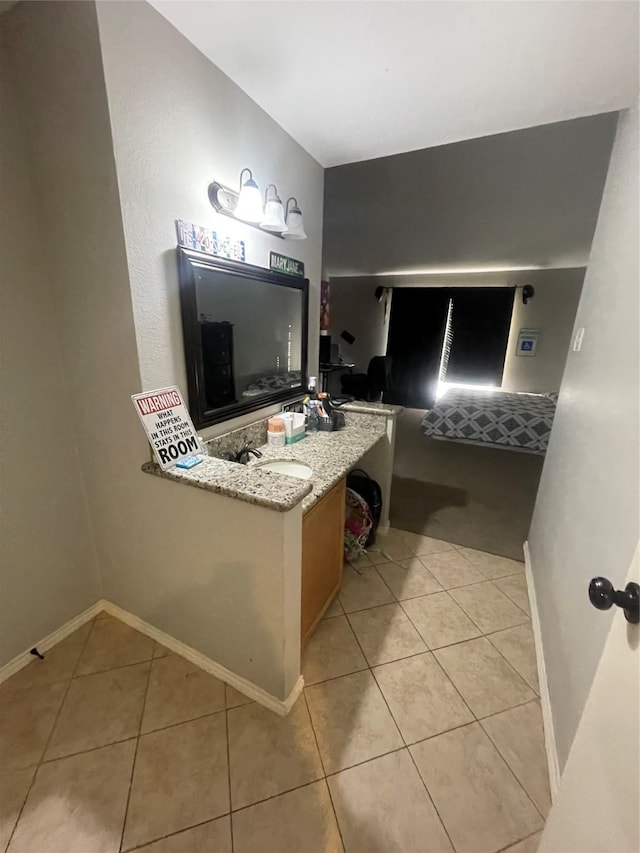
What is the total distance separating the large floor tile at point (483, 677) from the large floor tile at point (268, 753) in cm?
64

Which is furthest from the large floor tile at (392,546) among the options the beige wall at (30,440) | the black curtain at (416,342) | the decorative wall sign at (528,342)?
the decorative wall sign at (528,342)

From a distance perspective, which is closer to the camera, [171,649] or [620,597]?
[620,597]

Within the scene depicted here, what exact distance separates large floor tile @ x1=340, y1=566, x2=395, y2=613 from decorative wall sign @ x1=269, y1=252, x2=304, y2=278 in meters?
1.72

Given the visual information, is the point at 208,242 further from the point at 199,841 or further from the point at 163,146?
the point at 199,841

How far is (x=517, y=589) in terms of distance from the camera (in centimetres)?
192

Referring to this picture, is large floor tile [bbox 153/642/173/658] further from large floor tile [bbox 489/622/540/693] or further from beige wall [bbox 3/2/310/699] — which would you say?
large floor tile [bbox 489/622/540/693]

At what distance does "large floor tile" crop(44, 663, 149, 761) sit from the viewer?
1188mm

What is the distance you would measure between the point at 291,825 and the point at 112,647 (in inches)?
39.5

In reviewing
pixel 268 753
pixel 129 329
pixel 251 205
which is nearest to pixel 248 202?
pixel 251 205

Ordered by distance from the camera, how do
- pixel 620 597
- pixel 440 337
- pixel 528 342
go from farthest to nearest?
pixel 440 337 < pixel 528 342 < pixel 620 597

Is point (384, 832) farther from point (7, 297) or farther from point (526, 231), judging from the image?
point (526, 231)

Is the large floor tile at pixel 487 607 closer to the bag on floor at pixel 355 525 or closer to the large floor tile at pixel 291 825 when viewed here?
the bag on floor at pixel 355 525

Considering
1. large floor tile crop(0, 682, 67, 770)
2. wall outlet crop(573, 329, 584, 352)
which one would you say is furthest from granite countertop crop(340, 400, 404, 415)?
large floor tile crop(0, 682, 67, 770)

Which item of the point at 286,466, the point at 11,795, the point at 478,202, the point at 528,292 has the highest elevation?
the point at 478,202
